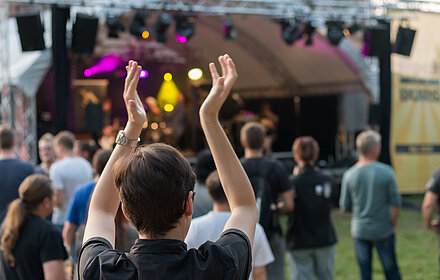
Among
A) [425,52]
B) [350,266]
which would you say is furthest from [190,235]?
[425,52]

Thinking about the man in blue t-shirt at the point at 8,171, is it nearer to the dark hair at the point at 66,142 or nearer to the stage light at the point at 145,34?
the dark hair at the point at 66,142

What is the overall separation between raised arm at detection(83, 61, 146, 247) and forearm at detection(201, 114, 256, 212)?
0.60 ft

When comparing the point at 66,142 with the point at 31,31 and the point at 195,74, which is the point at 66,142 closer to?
the point at 31,31

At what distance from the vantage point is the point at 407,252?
688cm

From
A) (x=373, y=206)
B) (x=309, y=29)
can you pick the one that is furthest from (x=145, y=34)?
(x=373, y=206)

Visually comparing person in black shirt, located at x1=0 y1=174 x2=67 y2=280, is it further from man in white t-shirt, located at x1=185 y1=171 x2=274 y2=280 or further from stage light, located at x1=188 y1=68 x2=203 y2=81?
stage light, located at x1=188 y1=68 x2=203 y2=81

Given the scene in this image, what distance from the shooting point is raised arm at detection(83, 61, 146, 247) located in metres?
1.42

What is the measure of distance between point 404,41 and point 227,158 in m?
8.02

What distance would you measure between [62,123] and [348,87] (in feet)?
24.0

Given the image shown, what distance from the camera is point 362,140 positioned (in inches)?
180

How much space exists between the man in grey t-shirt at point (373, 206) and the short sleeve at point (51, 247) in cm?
267

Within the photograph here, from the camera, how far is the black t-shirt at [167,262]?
49.1 inches

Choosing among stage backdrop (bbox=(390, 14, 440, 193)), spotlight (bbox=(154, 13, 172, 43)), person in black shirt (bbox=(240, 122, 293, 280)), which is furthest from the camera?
stage backdrop (bbox=(390, 14, 440, 193))

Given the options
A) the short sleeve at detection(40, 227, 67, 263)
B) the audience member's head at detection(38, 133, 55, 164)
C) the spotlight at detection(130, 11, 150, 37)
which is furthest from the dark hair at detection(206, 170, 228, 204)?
the spotlight at detection(130, 11, 150, 37)
